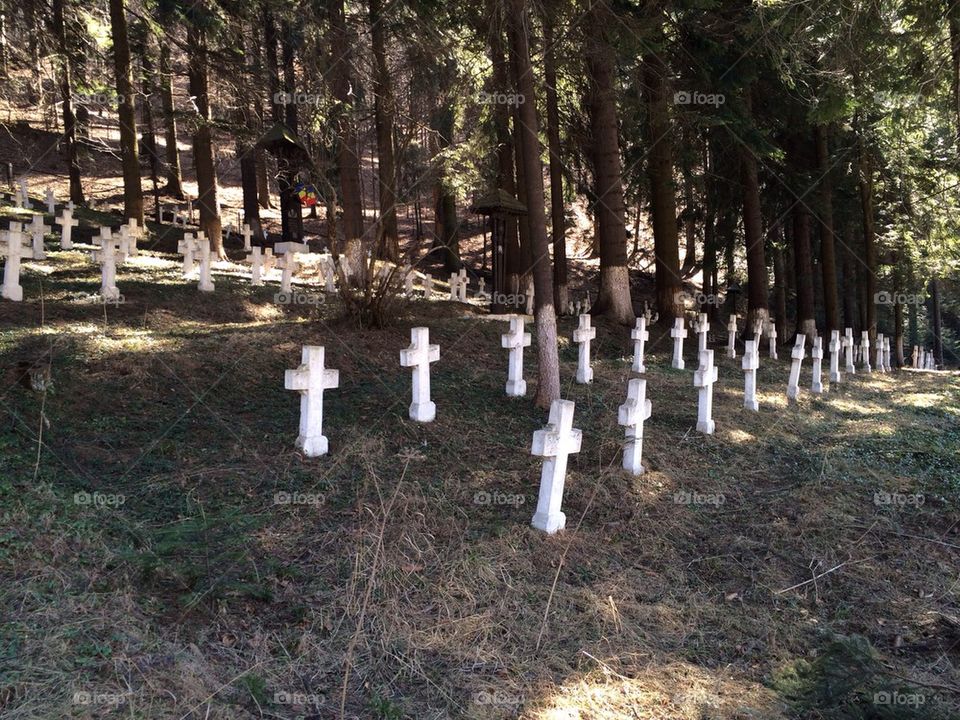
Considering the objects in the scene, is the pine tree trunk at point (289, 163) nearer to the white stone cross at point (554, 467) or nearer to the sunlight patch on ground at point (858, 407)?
the white stone cross at point (554, 467)

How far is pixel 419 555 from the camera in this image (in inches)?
202

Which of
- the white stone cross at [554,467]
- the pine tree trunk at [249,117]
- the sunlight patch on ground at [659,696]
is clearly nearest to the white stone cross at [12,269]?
the pine tree trunk at [249,117]

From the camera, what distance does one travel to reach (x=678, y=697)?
4.13m

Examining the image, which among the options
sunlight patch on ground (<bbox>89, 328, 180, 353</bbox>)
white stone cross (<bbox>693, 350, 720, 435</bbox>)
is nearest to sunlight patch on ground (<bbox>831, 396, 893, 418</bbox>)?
white stone cross (<bbox>693, 350, 720, 435</bbox>)

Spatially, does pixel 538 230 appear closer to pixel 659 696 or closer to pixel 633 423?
pixel 633 423

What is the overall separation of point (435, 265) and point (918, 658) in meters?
23.9

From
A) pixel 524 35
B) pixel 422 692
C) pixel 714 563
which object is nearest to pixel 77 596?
pixel 422 692

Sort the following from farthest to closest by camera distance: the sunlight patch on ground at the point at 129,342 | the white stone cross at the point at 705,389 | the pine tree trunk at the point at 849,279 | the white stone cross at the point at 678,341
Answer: the pine tree trunk at the point at 849,279
the white stone cross at the point at 678,341
the white stone cross at the point at 705,389
the sunlight patch on ground at the point at 129,342

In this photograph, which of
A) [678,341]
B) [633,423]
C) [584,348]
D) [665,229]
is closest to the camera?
[633,423]

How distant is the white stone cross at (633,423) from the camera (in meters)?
7.12

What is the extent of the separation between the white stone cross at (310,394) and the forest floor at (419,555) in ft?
0.65

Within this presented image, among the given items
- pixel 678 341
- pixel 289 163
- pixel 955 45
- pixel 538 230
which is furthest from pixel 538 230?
pixel 289 163

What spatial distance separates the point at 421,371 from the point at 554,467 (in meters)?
2.46

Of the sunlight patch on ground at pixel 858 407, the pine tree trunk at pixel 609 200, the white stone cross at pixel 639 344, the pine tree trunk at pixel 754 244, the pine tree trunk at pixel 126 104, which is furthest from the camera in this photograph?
the pine tree trunk at pixel 754 244
